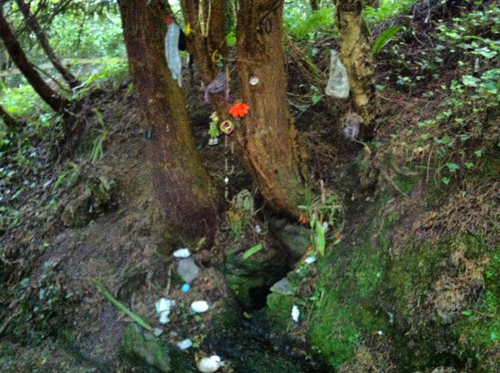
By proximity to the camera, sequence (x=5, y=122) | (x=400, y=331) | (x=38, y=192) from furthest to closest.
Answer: (x=5, y=122), (x=38, y=192), (x=400, y=331)

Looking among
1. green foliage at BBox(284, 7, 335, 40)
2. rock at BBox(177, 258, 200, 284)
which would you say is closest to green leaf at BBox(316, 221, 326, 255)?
rock at BBox(177, 258, 200, 284)

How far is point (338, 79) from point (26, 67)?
153 inches

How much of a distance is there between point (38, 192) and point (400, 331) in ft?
14.1

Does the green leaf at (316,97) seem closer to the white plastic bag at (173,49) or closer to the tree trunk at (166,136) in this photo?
the tree trunk at (166,136)

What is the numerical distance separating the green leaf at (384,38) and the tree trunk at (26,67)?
142 inches

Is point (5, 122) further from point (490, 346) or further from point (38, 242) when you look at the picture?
point (490, 346)

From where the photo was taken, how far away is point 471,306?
2.39m

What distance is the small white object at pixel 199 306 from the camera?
3.61 metres

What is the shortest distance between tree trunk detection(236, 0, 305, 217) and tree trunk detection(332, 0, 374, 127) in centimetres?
43

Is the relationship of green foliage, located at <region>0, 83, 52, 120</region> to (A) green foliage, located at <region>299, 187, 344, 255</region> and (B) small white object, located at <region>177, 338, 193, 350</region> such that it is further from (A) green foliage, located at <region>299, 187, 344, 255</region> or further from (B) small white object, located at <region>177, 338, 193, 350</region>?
(A) green foliage, located at <region>299, 187, 344, 255</region>

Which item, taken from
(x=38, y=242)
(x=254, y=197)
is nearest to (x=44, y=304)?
(x=38, y=242)

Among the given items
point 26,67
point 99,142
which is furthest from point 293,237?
point 26,67

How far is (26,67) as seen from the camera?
5.20m

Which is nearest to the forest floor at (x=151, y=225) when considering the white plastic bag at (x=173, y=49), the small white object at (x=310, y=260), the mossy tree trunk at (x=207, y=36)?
the small white object at (x=310, y=260)
